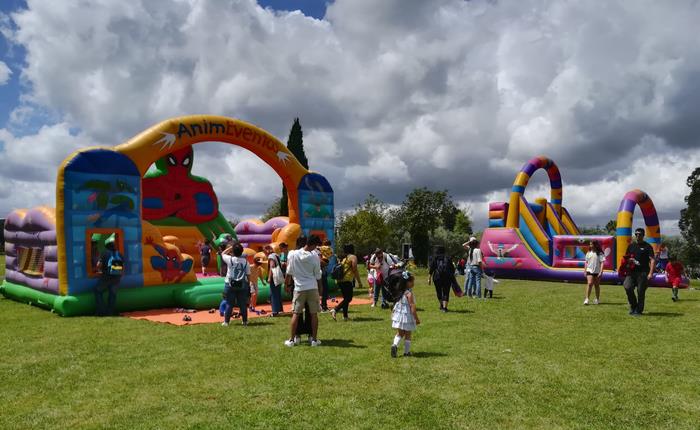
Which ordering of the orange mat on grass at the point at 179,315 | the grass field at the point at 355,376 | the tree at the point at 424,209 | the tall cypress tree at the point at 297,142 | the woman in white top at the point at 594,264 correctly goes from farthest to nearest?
the tree at the point at 424,209
the tall cypress tree at the point at 297,142
the woman in white top at the point at 594,264
the orange mat on grass at the point at 179,315
the grass field at the point at 355,376

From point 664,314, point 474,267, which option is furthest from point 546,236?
point 664,314

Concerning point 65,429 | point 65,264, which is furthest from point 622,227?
point 65,429

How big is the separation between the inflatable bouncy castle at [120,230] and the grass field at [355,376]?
1.86 metres

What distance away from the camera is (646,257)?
31.6 ft

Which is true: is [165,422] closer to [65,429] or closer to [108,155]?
[65,429]

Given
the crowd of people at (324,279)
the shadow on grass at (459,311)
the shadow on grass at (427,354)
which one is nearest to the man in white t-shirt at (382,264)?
the crowd of people at (324,279)

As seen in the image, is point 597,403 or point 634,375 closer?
point 597,403

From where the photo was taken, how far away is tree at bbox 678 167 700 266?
3691 centimetres

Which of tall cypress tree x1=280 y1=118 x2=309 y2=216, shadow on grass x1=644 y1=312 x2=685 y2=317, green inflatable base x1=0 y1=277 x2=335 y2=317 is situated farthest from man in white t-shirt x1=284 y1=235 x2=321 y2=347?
tall cypress tree x1=280 y1=118 x2=309 y2=216

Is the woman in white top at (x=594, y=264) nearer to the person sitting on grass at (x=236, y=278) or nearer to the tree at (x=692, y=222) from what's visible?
the person sitting on grass at (x=236, y=278)

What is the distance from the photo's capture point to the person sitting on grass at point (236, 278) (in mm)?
8641

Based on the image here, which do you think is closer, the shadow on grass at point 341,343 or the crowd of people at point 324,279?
the crowd of people at point 324,279

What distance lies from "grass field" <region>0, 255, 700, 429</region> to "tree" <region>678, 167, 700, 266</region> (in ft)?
109

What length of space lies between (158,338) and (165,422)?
12.8ft
